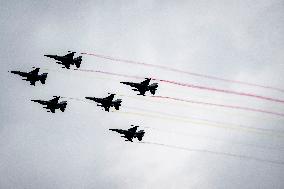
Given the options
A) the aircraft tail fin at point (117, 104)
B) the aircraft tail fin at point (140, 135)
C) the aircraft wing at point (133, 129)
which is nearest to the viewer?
the aircraft tail fin at point (117, 104)

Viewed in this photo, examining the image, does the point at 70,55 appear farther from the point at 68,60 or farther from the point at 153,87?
the point at 153,87

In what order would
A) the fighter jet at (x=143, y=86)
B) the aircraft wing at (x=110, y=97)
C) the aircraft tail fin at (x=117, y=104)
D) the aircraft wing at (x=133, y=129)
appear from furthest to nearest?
the aircraft wing at (x=133, y=129) → the aircraft tail fin at (x=117, y=104) → the aircraft wing at (x=110, y=97) → the fighter jet at (x=143, y=86)

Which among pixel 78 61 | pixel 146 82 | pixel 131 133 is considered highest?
pixel 78 61

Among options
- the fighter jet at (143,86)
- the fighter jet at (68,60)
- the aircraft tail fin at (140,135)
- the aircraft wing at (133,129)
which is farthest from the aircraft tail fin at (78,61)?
the aircraft tail fin at (140,135)

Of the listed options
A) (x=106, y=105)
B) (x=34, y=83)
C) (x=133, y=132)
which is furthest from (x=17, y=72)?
(x=133, y=132)

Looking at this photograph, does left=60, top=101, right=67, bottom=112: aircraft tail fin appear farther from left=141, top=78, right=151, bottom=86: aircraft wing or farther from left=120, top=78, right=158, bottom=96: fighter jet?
left=141, top=78, right=151, bottom=86: aircraft wing

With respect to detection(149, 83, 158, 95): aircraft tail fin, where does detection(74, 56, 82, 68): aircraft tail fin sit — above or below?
above

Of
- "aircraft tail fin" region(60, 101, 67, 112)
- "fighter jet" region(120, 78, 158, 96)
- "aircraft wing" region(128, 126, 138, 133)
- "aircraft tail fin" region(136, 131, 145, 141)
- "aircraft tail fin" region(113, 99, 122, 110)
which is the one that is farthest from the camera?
"aircraft tail fin" region(136, 131, 145, 141)

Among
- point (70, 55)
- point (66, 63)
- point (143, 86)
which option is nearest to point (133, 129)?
point (143, 86)

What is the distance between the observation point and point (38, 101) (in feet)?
330

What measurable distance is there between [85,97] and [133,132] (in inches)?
439

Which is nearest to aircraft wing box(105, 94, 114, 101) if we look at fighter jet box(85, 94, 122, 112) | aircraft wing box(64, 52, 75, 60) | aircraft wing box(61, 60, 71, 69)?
fighter jet box(85, 94, 122, 112)

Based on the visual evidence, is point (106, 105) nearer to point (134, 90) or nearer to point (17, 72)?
point (134, 90)

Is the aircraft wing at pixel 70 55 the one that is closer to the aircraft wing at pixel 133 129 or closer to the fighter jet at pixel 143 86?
the fighter jet at pixel 143 86
